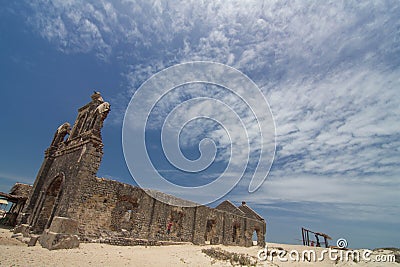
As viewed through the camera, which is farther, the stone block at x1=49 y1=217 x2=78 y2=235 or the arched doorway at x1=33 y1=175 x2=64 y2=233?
the arched doorway at x1=33 y1=175 x2=64 y2=233

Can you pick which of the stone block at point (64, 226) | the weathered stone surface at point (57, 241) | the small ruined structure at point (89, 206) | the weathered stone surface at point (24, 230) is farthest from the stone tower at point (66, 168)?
the weathered stone surface at point (57, 241)

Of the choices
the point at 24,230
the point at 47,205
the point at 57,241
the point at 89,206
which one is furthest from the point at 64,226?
the point at 47,205

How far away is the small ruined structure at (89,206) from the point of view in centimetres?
1004

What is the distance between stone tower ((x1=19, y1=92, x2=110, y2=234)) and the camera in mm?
10656

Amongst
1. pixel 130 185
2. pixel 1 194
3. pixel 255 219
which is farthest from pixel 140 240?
pixel 255 219

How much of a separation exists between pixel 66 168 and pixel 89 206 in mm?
3159

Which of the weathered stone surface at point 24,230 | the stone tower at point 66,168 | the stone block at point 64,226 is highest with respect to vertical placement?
the stone tower at point 66,168

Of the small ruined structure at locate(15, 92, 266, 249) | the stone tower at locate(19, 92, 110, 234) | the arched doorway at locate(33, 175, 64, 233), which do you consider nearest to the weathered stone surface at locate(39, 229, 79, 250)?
the small ruined structure at locate(15, 92, 266, 249)

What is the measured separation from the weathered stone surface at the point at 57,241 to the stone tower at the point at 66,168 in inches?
67.1

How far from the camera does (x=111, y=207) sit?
11336mm

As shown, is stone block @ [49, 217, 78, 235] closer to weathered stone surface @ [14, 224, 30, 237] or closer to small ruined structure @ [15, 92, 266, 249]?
small ruined structure @ [15, 92, 266, 249]

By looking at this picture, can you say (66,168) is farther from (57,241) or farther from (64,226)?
(57,241)

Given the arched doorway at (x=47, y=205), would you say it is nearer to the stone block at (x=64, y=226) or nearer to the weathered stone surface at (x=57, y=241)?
the stone block at (x=64, y=226)

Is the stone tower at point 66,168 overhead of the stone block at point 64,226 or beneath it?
overhead
